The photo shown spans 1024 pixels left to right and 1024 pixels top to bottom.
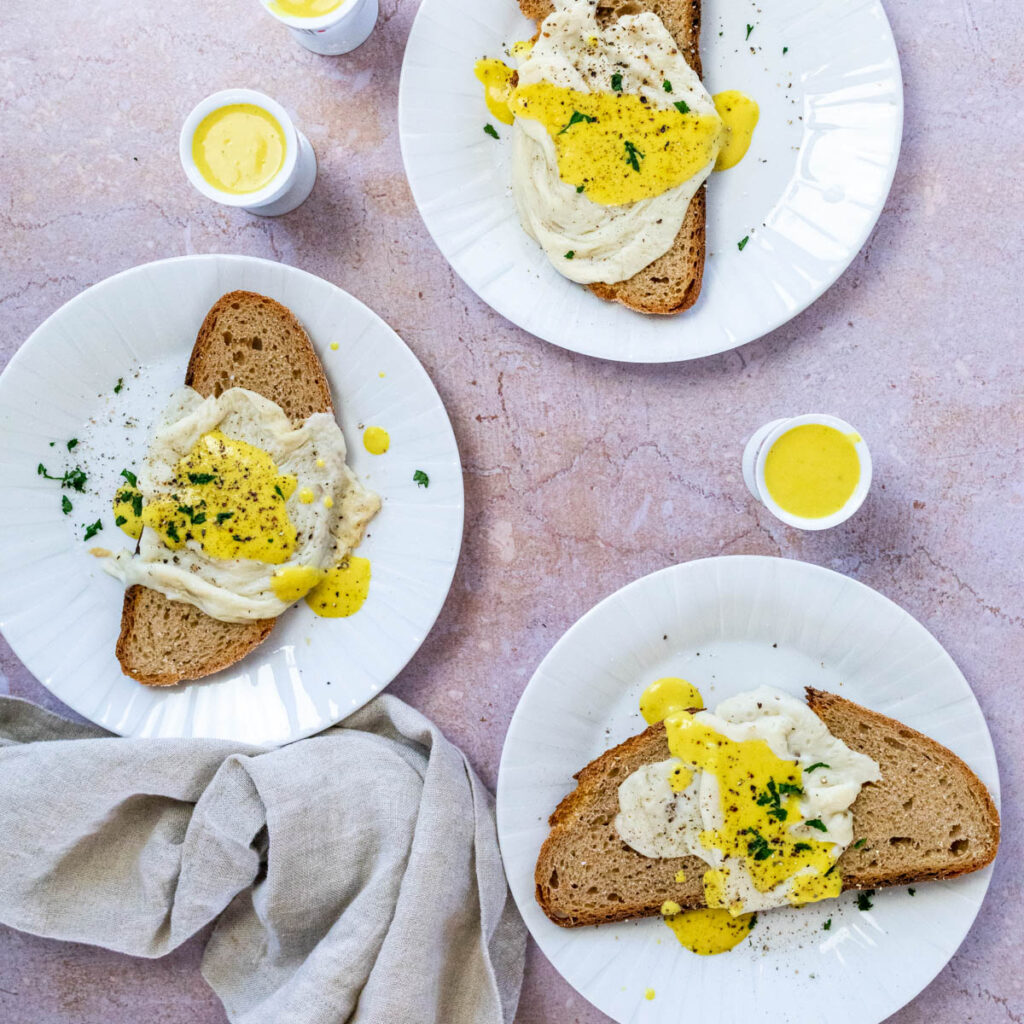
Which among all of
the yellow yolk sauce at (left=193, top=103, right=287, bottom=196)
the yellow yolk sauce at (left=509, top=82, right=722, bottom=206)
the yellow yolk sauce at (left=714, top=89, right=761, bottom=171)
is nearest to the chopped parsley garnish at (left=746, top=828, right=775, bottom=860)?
the yellow yolk sauce at (left=509, top=82, right=722, bottom=206)

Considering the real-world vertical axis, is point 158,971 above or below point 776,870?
below

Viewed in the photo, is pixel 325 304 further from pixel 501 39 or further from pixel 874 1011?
pixel 874 1011

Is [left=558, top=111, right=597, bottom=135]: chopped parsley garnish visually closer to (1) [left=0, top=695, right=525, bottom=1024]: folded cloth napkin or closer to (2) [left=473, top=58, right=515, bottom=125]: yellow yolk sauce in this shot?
(2) [left=473, top=58, right=515, bottom=125]: yellow yolk sauce

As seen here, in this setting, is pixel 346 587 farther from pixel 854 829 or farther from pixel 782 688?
pixel 854 829

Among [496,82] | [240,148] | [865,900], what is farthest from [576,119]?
[865,900]

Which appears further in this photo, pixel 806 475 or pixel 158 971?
pixel 158 971

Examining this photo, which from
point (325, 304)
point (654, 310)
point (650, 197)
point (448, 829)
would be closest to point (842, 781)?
point (448, 829)
